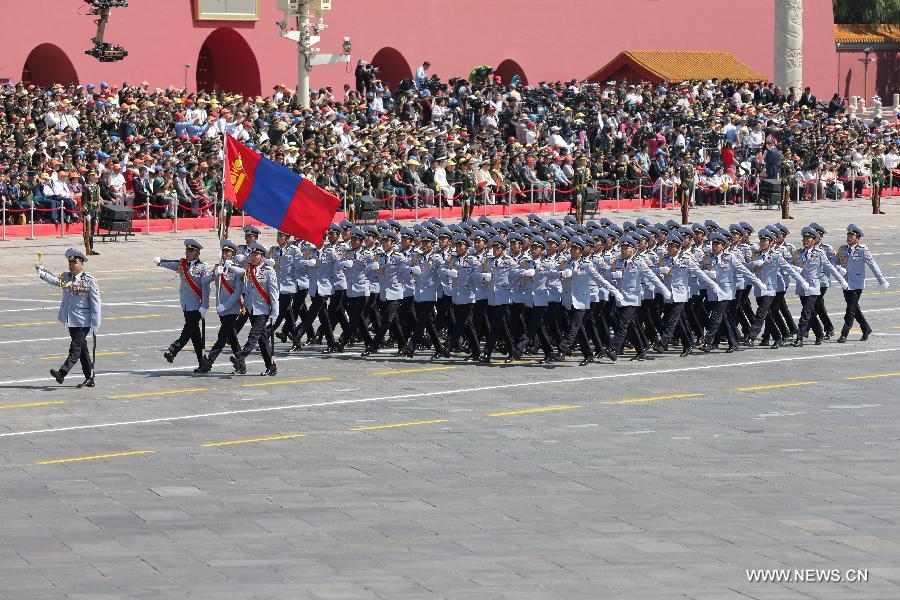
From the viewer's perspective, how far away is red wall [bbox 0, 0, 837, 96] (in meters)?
48.2

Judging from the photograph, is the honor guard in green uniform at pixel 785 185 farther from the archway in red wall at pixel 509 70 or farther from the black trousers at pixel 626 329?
the black trousers at pixel 626 329

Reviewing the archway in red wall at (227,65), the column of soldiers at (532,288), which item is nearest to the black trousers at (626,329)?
the column of soldiers at (532,288)

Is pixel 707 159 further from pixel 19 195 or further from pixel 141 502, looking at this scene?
pixel 141 502

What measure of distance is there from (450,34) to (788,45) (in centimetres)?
1154

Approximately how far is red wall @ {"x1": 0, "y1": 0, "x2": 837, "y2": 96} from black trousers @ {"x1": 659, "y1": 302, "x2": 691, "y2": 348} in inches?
1026

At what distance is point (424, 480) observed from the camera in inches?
631

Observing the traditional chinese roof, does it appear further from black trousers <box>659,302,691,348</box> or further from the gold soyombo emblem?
the gold soyombo emblem

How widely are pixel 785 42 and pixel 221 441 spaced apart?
46.9 m

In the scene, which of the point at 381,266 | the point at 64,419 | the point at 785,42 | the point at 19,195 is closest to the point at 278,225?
the point at 381,266

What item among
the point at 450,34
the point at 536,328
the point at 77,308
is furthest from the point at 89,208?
the point at 450,34

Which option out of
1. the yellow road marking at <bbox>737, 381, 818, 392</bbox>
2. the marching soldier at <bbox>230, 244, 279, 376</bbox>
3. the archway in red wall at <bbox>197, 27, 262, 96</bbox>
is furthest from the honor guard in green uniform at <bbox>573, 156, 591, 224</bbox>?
the marching soldier at <bbox>230, 244, 279, 376</bbox>

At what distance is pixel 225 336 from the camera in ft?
74.4

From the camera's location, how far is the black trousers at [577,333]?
24.0m

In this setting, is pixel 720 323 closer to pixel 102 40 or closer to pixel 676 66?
pixel 102 40
